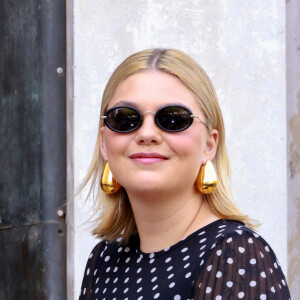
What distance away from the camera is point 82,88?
4188 mm

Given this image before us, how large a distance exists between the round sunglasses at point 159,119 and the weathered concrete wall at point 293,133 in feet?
7.68

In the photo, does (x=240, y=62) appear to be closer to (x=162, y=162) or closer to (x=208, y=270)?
(x=162, y=162)

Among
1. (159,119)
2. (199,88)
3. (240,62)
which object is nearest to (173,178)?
(159,119)

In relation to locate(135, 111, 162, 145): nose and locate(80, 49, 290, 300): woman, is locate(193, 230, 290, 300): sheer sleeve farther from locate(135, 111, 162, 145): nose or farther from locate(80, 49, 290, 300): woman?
locate(135, 111, 162, 145): nose

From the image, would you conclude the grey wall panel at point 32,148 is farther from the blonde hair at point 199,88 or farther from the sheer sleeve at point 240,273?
the sheer sleeve at point 240,273

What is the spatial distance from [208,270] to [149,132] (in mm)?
421

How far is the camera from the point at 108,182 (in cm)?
238

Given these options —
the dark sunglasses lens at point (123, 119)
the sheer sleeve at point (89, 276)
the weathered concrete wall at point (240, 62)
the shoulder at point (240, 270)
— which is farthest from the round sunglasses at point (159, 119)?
the weathered concrete wall at point (240, 62)

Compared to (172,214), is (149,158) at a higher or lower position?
higher

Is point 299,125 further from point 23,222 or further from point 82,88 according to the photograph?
point 23,222

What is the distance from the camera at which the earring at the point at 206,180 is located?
82.8 inches

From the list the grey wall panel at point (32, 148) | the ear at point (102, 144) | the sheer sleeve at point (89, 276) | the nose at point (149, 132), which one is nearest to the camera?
the nose at point (149, 132)

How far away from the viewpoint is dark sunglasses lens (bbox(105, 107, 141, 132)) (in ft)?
6.63

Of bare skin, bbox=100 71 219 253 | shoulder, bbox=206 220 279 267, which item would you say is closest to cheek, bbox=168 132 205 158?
bare skin, bbox=100 71 219 253
